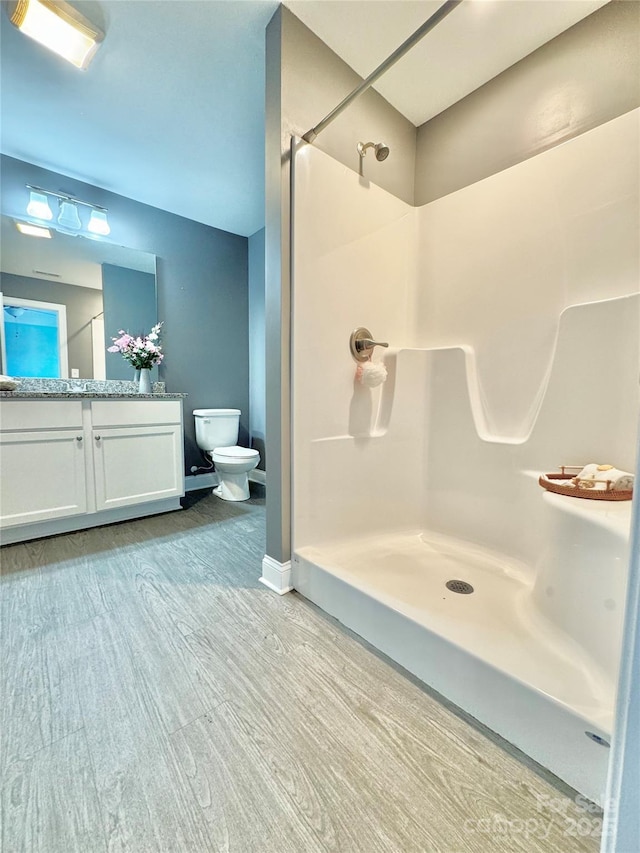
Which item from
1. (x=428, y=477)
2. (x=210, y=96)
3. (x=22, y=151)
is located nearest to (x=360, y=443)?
(x=428, y=477)

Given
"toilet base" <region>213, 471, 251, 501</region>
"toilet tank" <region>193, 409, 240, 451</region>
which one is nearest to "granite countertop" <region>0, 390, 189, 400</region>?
"toilet tank" <region>193, 409, 240, 451</region>

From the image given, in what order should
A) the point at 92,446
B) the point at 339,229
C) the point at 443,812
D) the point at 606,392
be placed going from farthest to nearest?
the point at 92,446 → the point at 339,229 → the point at 606,392 → the point at 443,812

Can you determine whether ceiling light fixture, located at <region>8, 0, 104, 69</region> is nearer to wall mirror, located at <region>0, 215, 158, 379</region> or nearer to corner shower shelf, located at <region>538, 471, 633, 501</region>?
wall mirror, located at <region>0, 215, 158, 379</region>

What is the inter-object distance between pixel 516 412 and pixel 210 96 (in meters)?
2.22

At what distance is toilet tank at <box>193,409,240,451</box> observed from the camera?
9.41 feet

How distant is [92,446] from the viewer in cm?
204

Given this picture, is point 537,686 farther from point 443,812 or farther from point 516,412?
point 516,412

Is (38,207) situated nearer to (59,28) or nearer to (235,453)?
(59,28)

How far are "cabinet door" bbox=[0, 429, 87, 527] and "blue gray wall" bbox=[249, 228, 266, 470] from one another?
150cm

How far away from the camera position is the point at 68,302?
2.37 metres

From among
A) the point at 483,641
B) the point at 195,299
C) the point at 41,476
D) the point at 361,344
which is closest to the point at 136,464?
the point at 41,476

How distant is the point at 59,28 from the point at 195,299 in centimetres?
167

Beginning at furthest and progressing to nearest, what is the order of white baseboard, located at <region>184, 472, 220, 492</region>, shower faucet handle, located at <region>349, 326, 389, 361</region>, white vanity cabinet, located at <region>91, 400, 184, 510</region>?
white baseboard, located at <region>184, 472, 220, 492</region>, white vanity cabinet, located at <region>91, 400, 184, 510</region>, shower faucet handle, located at <region>349, 326, 389, 361</region>

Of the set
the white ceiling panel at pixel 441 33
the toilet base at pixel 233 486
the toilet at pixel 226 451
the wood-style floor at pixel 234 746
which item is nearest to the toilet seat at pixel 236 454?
the toilet at pixel 226 451
